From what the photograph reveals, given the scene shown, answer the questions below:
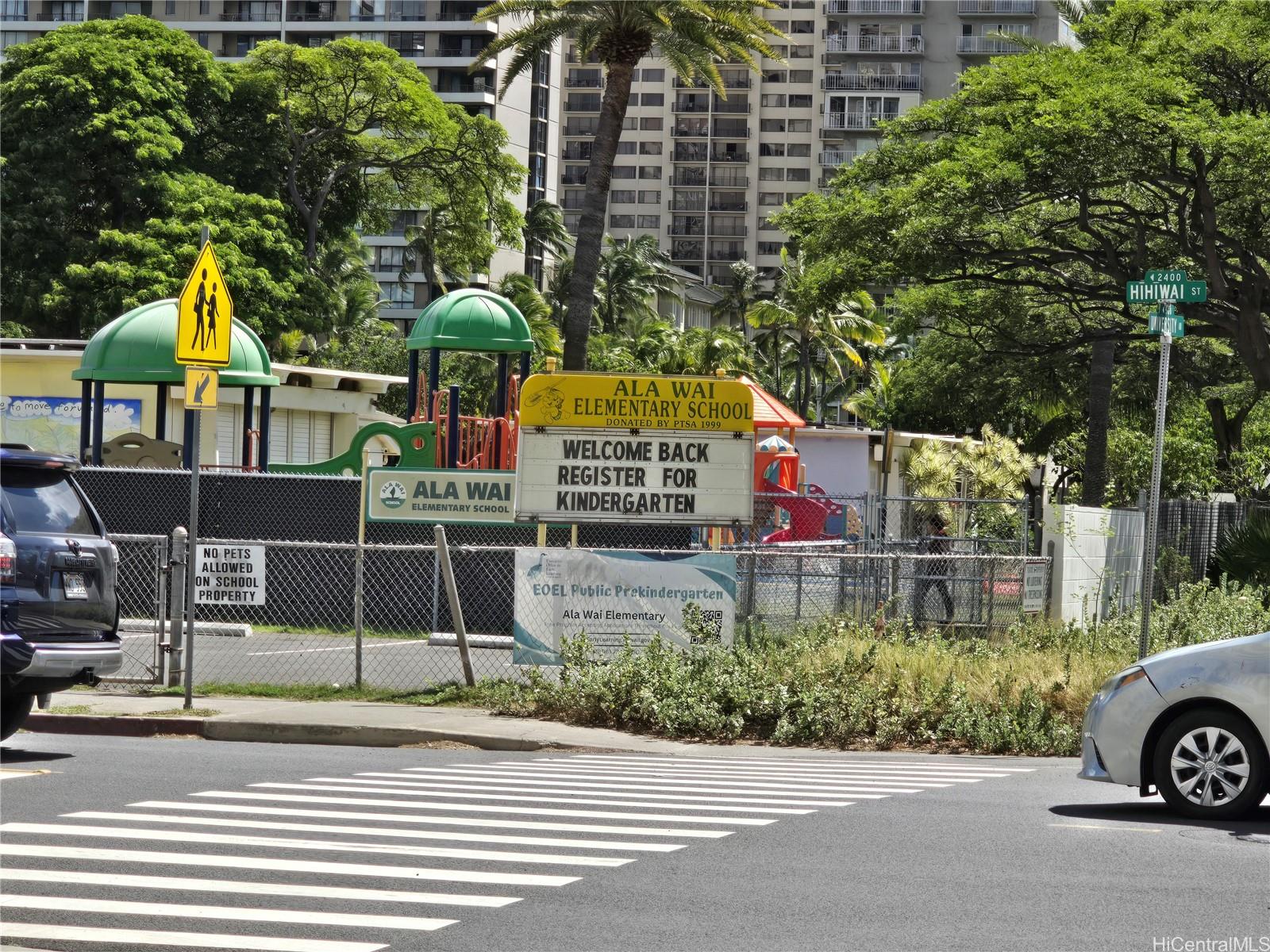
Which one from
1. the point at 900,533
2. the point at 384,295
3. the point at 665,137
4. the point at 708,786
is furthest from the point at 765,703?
the point at 665,137

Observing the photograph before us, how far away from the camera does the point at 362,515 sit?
21609 mm

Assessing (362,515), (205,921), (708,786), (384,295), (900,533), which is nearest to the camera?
(205,921)

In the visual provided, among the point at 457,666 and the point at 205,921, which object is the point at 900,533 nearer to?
the point at 457,666

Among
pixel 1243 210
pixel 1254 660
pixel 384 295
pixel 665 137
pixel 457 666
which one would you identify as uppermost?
pixel 665 137

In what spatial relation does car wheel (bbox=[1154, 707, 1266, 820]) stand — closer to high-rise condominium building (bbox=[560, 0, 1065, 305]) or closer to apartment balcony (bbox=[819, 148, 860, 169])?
high-rise condominium building (bbox=[560, 0, 1065, 305])

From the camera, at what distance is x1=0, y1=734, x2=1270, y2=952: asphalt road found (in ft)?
→ 22.3

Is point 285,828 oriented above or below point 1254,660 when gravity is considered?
below

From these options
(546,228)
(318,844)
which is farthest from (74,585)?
(546,228)

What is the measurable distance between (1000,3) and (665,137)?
1041 inches

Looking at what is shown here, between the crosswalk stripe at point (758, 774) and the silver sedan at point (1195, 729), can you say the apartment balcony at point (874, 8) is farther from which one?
the silver sedan at point (1195, 729)

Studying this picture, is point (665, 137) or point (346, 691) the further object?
point (665, 137)

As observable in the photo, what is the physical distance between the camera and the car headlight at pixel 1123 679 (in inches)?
399

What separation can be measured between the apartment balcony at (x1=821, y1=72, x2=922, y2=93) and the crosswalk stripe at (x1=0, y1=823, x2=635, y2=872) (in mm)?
108544

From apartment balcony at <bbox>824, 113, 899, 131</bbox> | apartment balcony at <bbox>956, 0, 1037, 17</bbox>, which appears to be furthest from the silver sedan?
apartment balcony at <bbox>824, 113, 899, 131</bbox>
